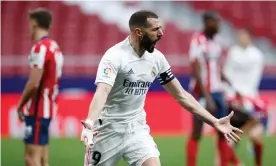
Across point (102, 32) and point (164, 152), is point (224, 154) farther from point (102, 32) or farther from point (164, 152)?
point (102, 32)

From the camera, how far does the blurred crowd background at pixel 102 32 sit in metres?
17.2

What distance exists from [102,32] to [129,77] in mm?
14845

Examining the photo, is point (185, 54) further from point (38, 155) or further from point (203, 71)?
point (38, 155)

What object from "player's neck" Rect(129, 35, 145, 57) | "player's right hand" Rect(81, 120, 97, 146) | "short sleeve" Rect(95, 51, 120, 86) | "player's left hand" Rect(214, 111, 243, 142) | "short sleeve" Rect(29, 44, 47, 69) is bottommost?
"player's left hand" Rect(214, 111, 243, 142)

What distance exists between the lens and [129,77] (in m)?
6.19

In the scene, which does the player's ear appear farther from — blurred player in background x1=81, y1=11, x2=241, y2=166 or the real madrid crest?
the real madrid crest

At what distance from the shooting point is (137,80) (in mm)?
6223

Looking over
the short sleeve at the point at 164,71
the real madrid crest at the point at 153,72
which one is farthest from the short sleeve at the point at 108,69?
the short sleeve at the point at 164,71

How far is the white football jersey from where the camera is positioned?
6116mm

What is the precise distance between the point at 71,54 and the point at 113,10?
2823 millimetres

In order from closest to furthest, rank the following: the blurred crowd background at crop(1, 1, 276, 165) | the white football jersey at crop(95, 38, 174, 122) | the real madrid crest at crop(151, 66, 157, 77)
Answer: the white football jersey at crop(95, 38, 174, 122)
the real madrid crest at crop(151, 66, 157, 77)
the blurred crowd background at crop(1, 1, 276, 165)

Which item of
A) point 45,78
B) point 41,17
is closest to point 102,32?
point 41,17

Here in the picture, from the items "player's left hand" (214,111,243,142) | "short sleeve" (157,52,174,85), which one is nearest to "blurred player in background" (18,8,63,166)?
"short sleeve" (157,52,174,85)

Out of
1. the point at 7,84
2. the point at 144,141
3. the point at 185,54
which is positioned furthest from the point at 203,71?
the point at 185,54
